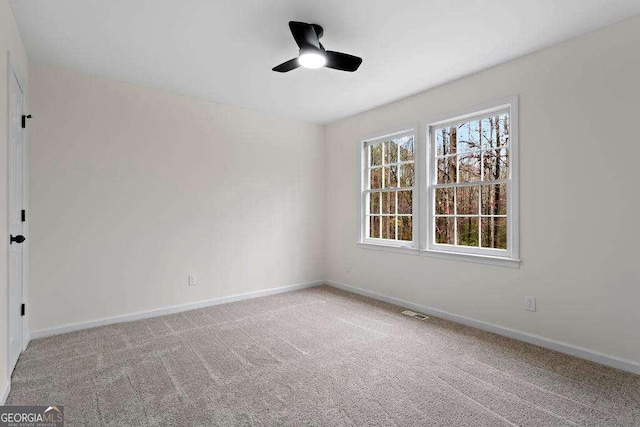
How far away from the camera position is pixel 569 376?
2.46 metres

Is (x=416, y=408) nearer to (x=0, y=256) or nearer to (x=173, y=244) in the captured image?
(x=0, y=256)

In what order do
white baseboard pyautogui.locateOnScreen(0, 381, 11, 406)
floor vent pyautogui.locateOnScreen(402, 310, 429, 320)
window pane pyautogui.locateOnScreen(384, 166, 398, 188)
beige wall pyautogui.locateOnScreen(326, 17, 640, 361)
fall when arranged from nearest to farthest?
1. white baseboard pyautogui.locateOnScreen(0, 381, 11, 406)
2. beige wall pyautogui.locateOnScreen(326, 17, 640, 361)
3. floor vent pyautogui.locateOnScreen(402, 310, 429, 320)
4. window pane pyautogui.locateOnScreen(384, 166, 398, 188)

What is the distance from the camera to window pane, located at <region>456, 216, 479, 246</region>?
3621 millimetres

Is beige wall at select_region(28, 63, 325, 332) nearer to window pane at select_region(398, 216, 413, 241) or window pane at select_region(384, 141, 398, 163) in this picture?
window pane at select_region(384, 141, 398, 163)

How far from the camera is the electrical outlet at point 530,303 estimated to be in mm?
3041

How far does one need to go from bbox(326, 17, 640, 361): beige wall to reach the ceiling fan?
1581mm

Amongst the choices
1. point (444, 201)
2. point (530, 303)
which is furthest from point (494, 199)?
point (530, 303)

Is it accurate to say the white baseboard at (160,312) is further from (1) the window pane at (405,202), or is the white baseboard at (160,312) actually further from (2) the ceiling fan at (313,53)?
A: (2) the ceiling fan at (313,53)

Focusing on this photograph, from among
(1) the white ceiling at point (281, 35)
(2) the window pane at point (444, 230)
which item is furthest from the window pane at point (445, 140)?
(2) the window pane at point (444, 230)

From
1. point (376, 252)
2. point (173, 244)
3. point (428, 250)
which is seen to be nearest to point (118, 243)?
point (173, 244)

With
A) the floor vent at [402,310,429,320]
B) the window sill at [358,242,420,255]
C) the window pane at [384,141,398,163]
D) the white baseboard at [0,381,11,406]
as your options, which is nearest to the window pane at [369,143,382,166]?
the window pane at [384,141,398,163]

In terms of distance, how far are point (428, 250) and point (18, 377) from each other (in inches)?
148

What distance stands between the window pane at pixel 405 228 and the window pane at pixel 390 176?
18.0 inches
